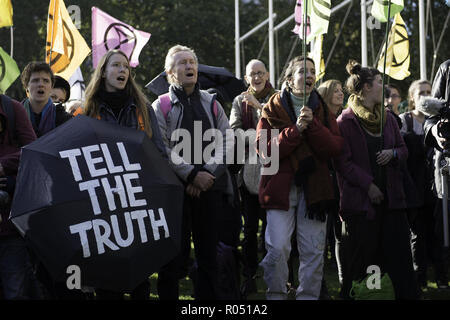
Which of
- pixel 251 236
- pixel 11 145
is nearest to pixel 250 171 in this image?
pixel 251 236

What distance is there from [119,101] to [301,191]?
1600mm

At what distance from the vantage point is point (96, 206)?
4672mm

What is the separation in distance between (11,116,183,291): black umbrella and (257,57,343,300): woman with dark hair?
110cm

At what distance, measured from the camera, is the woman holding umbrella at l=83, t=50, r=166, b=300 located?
5.44 m

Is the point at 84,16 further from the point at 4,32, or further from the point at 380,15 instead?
the point at 380,15

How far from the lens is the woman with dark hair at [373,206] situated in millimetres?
6023

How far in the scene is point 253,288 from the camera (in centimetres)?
745

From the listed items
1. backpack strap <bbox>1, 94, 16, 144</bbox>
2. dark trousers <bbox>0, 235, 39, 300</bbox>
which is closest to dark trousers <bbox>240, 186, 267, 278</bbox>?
dark trousers <bbox>0, 235, 39, 300</bbox>

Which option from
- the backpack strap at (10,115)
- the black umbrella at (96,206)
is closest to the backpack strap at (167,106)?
the black umbrella at (96,206)

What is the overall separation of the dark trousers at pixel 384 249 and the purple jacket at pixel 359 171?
0.10 metres

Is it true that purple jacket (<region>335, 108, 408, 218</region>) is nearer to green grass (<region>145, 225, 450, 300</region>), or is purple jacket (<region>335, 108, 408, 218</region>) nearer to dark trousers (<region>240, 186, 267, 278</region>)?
green grass (<region>145, 225, 450, 300</region>)

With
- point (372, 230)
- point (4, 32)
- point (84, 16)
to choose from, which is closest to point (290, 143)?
point (372, 230)

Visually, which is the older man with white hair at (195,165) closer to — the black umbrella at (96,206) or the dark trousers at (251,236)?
the black umbrella at (96,206)

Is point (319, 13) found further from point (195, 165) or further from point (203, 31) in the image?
point (203, 31)
